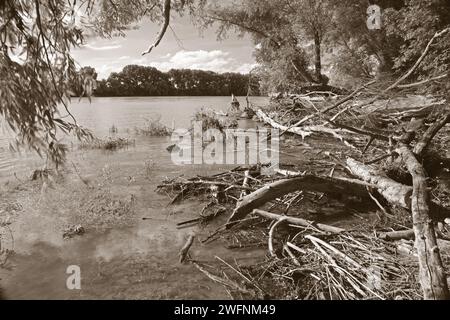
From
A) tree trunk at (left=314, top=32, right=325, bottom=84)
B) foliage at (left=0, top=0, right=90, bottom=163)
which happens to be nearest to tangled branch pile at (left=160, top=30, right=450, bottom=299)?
foliage at (left=0, top=0, right=90, bottom=163)

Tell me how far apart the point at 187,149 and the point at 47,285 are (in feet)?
28.5

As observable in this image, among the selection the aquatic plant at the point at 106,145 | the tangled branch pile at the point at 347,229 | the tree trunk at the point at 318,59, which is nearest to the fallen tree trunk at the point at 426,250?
the tangled branch pile at the point at 347,229

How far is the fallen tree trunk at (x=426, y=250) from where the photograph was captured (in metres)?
2.90

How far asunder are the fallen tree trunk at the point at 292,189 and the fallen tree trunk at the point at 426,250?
140cm

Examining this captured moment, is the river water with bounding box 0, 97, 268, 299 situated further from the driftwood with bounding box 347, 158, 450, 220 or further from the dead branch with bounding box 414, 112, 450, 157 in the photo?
the dead branch with bounding box 414, 112, 450, 157

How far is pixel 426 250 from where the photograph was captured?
3.23m

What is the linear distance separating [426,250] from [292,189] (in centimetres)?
252

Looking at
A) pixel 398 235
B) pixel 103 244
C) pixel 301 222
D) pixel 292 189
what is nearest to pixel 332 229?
pixel 301 222

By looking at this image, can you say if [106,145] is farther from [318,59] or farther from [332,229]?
[318,59]

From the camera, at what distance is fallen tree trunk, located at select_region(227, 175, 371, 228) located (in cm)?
545

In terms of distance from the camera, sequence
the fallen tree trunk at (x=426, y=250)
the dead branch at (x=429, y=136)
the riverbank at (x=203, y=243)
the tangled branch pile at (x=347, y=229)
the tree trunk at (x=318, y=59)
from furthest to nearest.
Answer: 1. the tree trunk at (x=318, y=59)
2. the dead branch at (x=429, y=136)
3. the riverbank at (x=203, y=243)
4. the tangled branch pile at (x=347, y=229)
5. the fallen tree trunk at (x=426, y=250)

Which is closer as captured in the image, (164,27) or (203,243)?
(164,27)

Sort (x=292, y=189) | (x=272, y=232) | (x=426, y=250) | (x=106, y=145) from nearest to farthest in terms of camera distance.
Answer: (x=426, y=250)
(x=272, y=232)
(x=292, y=189)
(x=106, y=145)

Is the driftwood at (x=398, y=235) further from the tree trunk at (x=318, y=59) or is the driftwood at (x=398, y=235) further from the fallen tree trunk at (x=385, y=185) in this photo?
the tree trunk at (x=318, y=59)
